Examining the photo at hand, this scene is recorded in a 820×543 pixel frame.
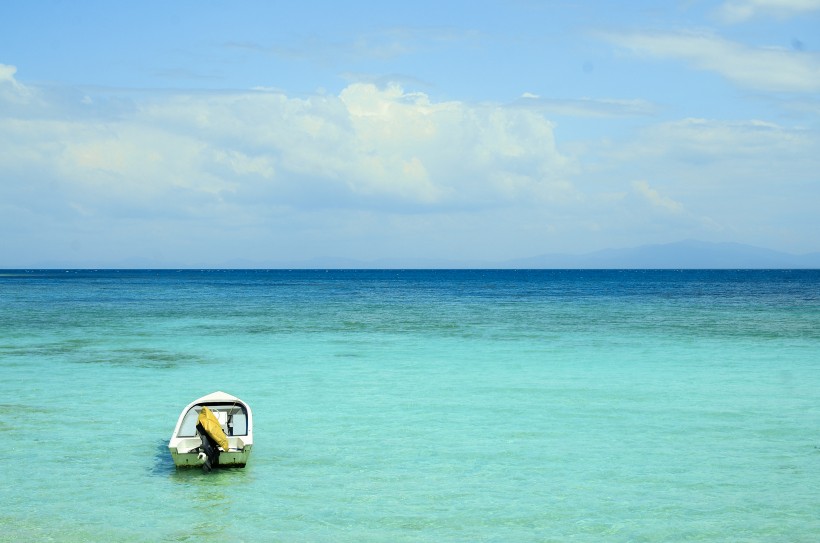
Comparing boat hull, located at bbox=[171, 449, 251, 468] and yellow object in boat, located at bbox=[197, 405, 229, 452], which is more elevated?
yellow object in boat, located at bbox=[197, 405, 229, 452]

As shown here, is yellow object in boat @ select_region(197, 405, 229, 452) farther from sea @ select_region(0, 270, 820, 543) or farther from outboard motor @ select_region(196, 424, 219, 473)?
sea @ select_region(0, 270, 820, 543)

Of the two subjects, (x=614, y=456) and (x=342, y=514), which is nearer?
(x=342, y=514)

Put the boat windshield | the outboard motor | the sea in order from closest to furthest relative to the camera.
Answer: the sea → the outboard motor → the boat windshield

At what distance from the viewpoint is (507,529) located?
13.5m

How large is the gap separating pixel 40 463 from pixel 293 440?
5545 millimetres

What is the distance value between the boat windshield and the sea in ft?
2.53


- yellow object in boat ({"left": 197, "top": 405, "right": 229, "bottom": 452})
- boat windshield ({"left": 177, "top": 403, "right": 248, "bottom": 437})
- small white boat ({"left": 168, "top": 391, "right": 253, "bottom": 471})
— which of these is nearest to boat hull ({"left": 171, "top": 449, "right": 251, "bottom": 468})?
small white boat ({"left": 168, "top": 391, "right": 253, "bottom": 471})

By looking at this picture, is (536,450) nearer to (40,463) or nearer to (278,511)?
(278,511)

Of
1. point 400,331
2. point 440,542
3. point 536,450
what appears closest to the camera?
point 440,542

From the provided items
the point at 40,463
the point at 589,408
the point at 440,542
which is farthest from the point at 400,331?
the point at 440,542

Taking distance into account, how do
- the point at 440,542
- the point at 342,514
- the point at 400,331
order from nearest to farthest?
the point at 440,542, the point at 342,514, the point at 400,331

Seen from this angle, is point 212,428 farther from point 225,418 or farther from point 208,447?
point 225,418

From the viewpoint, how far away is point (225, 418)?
1802 centimetres

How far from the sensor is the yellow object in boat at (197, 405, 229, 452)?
15937 millimetres
